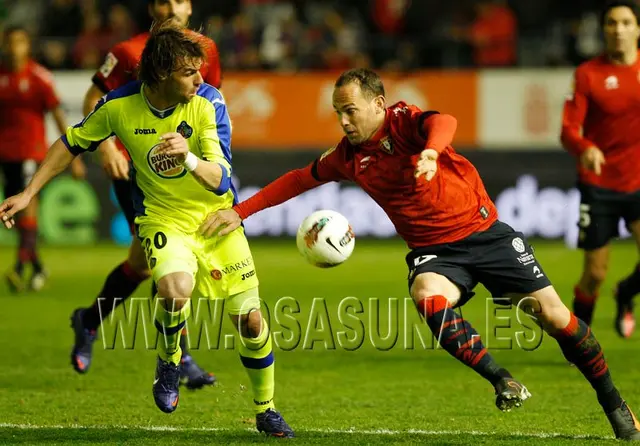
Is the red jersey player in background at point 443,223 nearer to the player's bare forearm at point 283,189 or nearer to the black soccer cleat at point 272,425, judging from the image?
the player's bare forearm at point 283,189

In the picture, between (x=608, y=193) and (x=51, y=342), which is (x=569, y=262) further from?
(x=51, y=342)

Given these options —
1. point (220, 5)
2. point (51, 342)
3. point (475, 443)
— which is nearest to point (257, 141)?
point (220, 5)

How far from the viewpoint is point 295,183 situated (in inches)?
249

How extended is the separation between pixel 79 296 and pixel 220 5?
885cm

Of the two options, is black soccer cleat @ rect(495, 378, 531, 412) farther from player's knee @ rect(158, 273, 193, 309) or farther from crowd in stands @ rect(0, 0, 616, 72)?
crowd in stands @ rect(0, 0, 616, 72)

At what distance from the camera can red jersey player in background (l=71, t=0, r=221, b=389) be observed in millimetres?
7508

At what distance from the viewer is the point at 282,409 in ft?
23.1

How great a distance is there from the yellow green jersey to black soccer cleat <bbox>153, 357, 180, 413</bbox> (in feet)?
2.40

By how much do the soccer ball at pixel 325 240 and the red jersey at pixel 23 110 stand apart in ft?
23.8

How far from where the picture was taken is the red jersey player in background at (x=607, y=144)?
28.0 feet

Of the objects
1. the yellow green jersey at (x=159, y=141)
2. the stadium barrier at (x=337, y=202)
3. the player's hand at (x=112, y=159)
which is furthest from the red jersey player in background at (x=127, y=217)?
the stadium barrier at (x=337, y=202)

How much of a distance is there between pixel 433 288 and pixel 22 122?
8.36m

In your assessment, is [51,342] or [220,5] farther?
[220,5]

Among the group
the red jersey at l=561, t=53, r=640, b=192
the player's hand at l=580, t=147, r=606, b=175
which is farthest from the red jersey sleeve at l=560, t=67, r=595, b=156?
the player's hand at l=580, t=147, r=606, b=175
